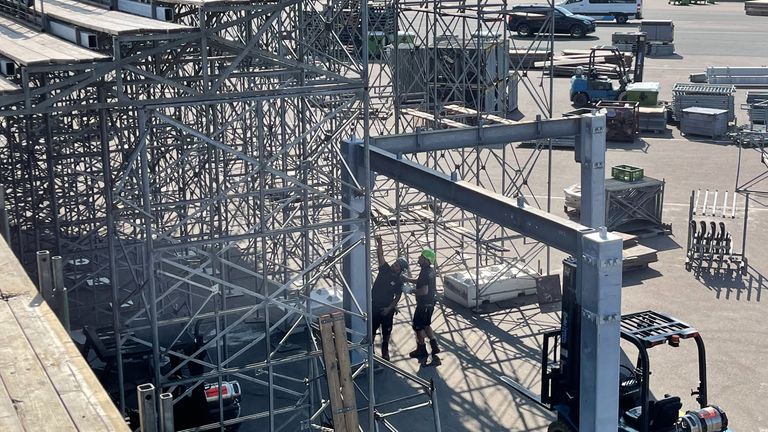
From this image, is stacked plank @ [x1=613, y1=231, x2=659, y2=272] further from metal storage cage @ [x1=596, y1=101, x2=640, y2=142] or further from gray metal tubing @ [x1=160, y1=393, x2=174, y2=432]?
gray metal tubing @ [x1=160, y1=393, x2=174, y2=432]

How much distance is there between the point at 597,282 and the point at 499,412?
409 centimetres

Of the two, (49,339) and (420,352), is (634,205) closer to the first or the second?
(420,352)

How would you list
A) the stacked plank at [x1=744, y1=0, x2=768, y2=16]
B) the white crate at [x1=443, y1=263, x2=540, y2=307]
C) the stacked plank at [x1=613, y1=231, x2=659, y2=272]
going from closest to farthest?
the white crate at [x1=443, y1=263, x2=540, y2=307], the stacked plank at [x1=613, y1=231, x2=659, y2=272], the stacked plank at [x1=744, y1=0, x2=768, y2=16]

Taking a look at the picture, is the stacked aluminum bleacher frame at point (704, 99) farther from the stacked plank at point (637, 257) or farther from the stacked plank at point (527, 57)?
the stacked plank at point (637, 257)

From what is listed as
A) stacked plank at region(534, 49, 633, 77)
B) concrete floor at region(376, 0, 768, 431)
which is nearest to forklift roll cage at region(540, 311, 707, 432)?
concrete floor at region(376, 0, 768, 431)

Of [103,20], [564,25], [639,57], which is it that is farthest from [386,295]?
[564,25]

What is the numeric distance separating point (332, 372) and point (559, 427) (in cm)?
332

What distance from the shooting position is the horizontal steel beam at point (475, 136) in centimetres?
1343

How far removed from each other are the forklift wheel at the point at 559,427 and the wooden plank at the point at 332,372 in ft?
9.81

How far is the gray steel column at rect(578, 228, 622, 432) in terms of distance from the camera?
29.9 ft

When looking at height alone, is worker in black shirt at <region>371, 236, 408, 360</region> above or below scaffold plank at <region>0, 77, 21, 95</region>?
below

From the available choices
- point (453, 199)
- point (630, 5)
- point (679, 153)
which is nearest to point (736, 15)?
point (630, 5)

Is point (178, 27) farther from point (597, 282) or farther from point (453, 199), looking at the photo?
point (597, 282)

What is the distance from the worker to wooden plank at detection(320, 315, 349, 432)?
4.93 metres
